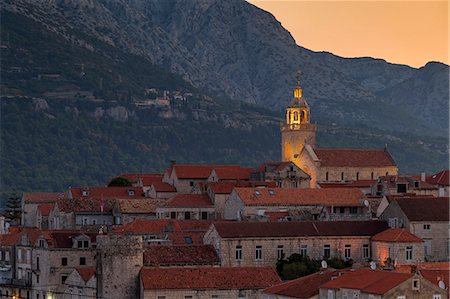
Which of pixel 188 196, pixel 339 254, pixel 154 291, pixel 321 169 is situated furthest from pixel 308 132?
pixel 154 291

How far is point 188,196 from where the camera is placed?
123 metres

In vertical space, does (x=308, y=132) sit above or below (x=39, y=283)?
above

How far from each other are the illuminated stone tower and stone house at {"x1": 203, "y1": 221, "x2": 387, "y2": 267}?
1968 inches

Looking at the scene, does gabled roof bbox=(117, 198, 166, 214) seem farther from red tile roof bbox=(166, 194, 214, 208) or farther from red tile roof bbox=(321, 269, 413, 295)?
red tile roof bbox=(321, 269, 413, 295)

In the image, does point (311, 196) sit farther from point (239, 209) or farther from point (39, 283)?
point (39, 283)

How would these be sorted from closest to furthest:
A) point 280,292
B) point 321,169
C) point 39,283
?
1. point 280,292
2. point 39,283
3. point 321,169

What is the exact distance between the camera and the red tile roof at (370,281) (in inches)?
3054

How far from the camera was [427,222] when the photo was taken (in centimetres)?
10394

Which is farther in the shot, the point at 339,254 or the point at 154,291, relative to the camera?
the point at 339,254

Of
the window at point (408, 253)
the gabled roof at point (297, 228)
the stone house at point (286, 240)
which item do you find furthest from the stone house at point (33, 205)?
the window at point (408, 253)

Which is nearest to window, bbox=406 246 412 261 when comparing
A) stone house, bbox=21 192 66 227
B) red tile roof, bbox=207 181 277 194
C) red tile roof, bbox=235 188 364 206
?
red tile roof, bbox=235 188 364 206

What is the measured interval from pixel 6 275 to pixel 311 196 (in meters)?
23.8

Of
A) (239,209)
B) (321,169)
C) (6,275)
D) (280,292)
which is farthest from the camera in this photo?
(321,169)

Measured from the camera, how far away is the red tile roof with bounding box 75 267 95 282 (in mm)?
91500
